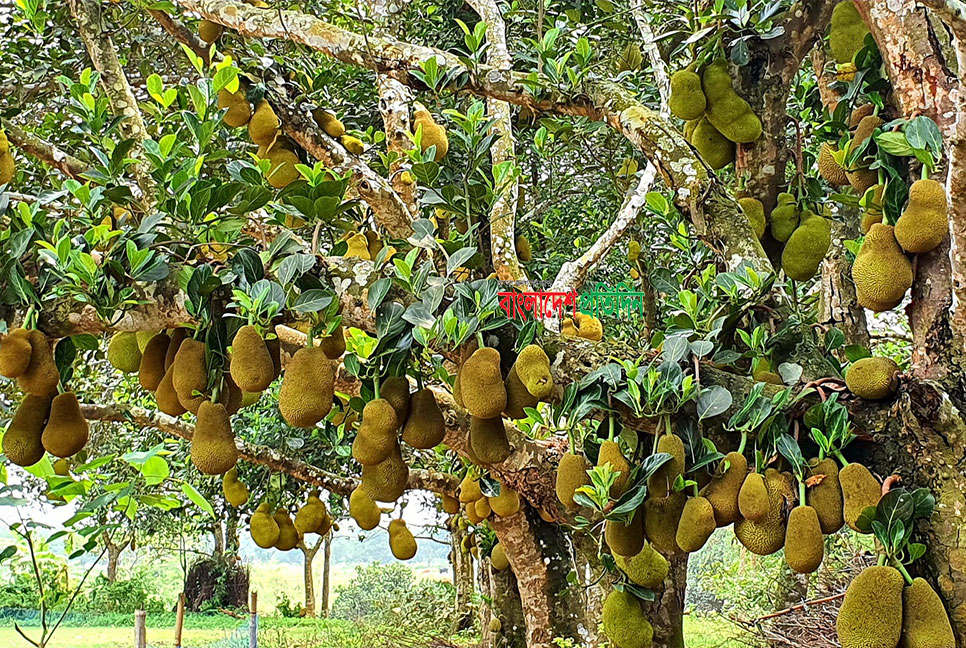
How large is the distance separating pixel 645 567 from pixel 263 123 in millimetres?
1628

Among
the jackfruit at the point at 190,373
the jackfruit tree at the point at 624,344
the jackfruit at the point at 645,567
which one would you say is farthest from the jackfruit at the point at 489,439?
the jackfruit at the point at 190,373

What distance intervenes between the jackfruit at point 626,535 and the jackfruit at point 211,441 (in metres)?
0.71

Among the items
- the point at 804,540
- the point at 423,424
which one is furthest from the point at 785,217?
the point at 423,424

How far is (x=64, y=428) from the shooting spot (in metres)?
1.53

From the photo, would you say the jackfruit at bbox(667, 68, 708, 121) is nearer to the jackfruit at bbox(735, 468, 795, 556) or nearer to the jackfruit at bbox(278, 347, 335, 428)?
the jackfruit at bbox(735, 468, 795, 556)

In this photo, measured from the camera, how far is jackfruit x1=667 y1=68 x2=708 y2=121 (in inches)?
81.4

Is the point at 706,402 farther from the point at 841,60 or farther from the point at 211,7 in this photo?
the point at 211,7

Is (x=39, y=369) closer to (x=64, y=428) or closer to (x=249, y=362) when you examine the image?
(x=64, y=428)

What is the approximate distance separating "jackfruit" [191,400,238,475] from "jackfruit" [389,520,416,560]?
233 cm

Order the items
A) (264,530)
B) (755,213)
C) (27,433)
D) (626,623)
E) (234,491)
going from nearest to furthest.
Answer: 1. (27,433)
2. (626,623)
3. (755,213)
4. (234,491)
5. (264,530)

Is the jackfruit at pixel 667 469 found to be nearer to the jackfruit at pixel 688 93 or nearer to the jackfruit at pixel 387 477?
the jackfruit at pixel 387 477

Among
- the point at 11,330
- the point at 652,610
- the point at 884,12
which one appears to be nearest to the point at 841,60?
the point at 884,12

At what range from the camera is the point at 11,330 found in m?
1.48

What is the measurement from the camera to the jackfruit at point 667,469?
1.49 meters
